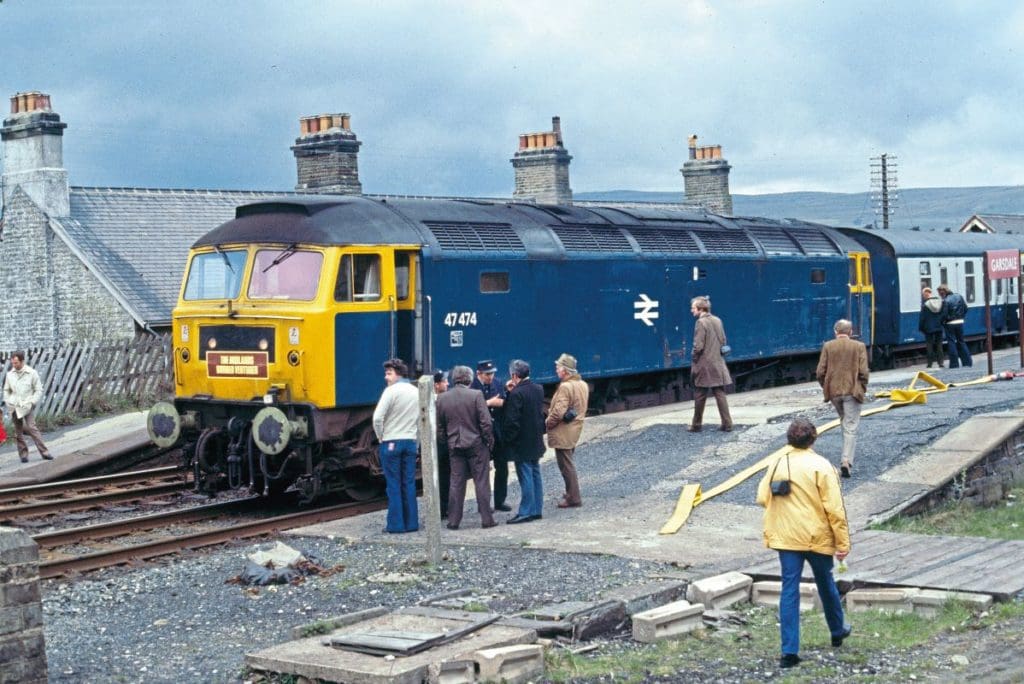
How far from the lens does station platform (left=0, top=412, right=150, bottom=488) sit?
19.0 m

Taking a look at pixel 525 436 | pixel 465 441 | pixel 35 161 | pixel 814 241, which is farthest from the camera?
pixel 35 161

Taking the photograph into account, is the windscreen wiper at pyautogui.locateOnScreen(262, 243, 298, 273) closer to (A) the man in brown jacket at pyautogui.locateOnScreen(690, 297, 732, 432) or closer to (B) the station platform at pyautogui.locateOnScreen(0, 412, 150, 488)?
(A) the man in brown jacket at pyautogui.locateOnScreen(690, 297, 732, 432)

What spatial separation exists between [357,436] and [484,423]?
258 centimetres

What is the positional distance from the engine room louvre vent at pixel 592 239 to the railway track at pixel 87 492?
5871 mm

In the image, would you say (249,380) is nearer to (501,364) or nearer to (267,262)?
(267,262)

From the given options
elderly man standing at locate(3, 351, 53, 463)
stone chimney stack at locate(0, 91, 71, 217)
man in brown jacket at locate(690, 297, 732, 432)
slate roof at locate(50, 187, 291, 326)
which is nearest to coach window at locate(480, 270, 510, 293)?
man in brown jacket at locate(690, 297, 732, 432)

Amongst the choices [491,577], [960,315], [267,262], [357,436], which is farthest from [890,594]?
[960,315]

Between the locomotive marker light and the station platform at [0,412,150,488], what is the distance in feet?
24.0

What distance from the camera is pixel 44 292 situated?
95.3 ft

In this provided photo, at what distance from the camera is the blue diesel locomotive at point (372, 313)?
1495 centimetres

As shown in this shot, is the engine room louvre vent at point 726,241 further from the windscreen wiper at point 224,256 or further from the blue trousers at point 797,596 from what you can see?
the blue trousers at point 797,596

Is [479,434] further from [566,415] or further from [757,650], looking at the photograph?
[757,650]

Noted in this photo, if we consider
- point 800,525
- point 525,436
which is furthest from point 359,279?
A: point 800,525

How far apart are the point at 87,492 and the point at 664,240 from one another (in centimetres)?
909
